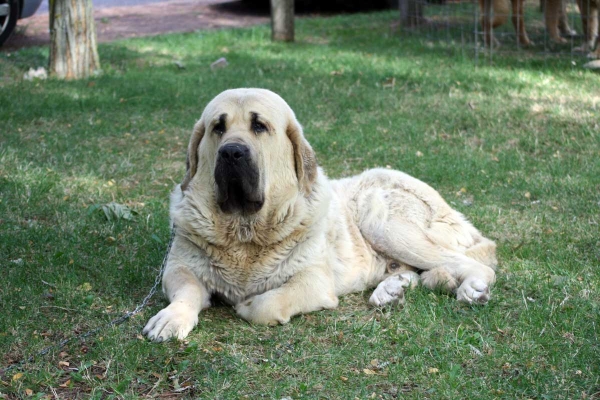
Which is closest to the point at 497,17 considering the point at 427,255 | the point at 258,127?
the point at 427,255

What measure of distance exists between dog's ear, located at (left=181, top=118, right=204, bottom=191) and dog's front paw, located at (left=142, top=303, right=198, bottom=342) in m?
0.80

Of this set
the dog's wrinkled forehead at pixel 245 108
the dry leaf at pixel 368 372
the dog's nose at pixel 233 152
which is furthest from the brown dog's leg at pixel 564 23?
the dry leaf at pixel 368 372

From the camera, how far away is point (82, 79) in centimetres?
1002

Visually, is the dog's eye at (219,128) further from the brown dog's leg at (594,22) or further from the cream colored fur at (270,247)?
the brown dog's leg at (594,22)

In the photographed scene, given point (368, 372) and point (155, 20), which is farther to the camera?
point (155, 20)

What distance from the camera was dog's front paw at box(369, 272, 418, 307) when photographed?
15.0 ft

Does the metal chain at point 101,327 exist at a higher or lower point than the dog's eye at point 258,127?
lower

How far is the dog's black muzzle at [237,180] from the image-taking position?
4.10m

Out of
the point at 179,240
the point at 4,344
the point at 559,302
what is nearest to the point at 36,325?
the point at 4,344

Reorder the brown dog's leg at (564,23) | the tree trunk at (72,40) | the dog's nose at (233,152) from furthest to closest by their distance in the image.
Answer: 1. the brown dog's leg at (564,23)
2. the tree trunk at (72,40)
3. the dog's nose at (233,152)

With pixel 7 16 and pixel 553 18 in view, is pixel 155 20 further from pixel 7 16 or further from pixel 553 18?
pixel 553 18

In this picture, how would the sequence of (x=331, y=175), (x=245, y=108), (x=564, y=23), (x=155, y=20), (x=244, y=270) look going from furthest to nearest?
(x=155, y=20) → (x=564, y=23) → (x=331, y=175) → (x=244, y=270) → (x=245, y=108)

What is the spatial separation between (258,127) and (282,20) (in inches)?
346

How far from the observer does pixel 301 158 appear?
455 centimetres
